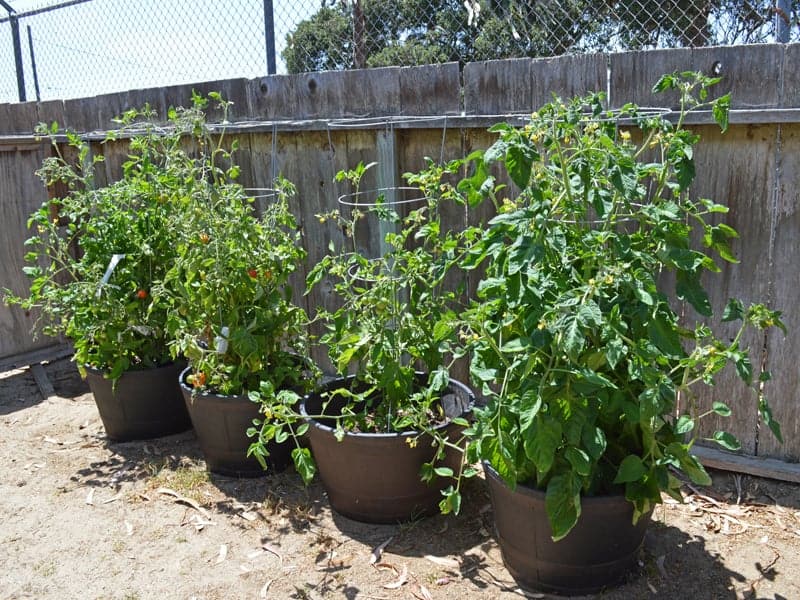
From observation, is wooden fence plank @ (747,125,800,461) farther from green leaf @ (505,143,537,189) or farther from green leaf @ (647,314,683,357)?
green leaf @ (505,143,537,189)

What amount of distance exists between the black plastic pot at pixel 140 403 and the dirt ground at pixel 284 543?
27 centimetres

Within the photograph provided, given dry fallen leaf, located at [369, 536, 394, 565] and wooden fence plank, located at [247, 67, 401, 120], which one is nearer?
dry fallen leaf, located at [369, 536, 394, 565]

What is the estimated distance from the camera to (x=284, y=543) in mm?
2889

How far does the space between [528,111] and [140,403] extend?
2.36 m

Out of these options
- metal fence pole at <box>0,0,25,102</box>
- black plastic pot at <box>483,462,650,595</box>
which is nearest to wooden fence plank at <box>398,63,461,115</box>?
black plastic pot at <box>483,462,650,595</box>

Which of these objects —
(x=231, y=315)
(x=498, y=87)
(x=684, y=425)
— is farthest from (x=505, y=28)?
(x=684, y=425)

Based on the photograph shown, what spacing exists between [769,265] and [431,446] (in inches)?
57.1

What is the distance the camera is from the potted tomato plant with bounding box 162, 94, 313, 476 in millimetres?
3193

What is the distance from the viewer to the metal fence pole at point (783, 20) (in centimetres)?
280

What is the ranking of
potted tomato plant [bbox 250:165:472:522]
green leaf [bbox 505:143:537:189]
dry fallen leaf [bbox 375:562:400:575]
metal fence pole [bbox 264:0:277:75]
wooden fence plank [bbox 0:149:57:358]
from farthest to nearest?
1. wooden fence plank [bbox 0:149:57:358]
2. metal fence pole [bbox 264:0:277:75]
3. potted tomato plant [bbox 250:165:472:522]
4. dry fallen leaf [bbox 375:562:400:575]
5. green leaf [bbox 505:143:537:189]

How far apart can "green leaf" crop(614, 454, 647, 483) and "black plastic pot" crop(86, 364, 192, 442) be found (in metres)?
2.38

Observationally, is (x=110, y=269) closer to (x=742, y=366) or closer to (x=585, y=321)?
(x=585, y=321)

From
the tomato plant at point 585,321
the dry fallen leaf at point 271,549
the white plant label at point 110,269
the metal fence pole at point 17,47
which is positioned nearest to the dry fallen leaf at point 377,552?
the dry fallen leaf at point 271,549

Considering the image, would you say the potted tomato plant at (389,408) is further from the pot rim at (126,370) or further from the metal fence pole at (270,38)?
the metal fence pole at (270,38)
